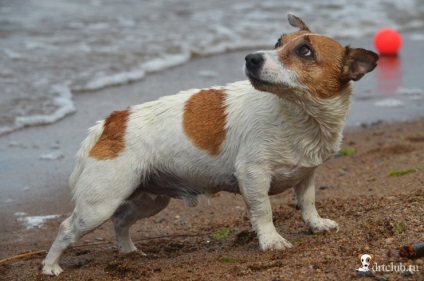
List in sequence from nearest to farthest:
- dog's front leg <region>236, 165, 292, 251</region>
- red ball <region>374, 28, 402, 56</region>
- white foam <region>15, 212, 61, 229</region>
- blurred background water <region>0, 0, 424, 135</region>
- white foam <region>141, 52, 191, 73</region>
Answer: dog's front leg <region>236, 165, 292, 251</region>, white foam <region>15, 212, 61, 229</region>, blurred background water <region>0, 0, 424, 135</region>, white foam <region>141, 52, 191, 73</region>, red ball <region>374, 28, 402, 56</region>

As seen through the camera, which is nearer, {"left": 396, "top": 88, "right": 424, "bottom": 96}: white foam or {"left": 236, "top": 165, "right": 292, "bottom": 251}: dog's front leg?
{"left": 236, "top": 165, "right": 292, "bottom": 251}: dog's front leg

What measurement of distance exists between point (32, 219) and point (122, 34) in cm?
768

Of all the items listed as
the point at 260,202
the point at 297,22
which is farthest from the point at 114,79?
the point at 260,202

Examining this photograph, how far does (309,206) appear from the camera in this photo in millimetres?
5730

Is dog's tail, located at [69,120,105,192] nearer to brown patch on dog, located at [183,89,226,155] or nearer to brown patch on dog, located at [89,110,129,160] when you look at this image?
brown patch on dog, located at [89,110,129,160]

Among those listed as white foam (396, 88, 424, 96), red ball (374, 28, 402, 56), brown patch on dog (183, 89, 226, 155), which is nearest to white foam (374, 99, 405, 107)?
white foam (396, 88, 424, 96)

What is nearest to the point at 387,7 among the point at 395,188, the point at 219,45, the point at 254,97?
the point at 219,45

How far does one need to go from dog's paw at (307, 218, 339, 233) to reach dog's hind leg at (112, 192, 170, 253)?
1.21 m

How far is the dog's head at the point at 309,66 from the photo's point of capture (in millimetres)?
4980

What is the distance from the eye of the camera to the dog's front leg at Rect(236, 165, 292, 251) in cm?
530

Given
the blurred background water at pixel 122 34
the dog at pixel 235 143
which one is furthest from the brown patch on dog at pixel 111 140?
the blurred background water at pixel 122 34

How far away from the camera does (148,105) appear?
5.89 metres

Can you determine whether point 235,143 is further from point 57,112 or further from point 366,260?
point 57,112

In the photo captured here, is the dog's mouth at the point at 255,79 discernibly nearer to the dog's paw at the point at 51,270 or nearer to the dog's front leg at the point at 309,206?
the dog's front leg at the point at 309,206
